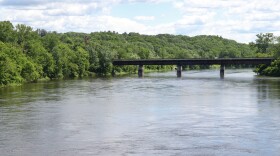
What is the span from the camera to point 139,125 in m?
44.8

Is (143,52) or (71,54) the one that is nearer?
(71,54)

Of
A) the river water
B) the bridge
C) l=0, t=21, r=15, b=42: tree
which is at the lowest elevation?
the river water

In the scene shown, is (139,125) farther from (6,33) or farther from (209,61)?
(209,61)

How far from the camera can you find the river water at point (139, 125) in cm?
3553

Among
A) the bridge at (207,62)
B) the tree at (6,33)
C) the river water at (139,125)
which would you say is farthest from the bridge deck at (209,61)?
the river water at (139,125)

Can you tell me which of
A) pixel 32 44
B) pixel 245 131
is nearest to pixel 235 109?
pixel 245 131

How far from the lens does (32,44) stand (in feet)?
401

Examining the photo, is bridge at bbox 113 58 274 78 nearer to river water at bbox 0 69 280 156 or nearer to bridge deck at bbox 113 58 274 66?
bridge deck at bbox 113 58 274 66

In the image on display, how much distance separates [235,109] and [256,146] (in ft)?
67.1

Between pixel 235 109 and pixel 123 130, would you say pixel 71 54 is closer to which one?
pixel 235 109

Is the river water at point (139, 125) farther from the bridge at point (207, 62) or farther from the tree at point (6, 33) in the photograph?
the bridge at point (207, 62)

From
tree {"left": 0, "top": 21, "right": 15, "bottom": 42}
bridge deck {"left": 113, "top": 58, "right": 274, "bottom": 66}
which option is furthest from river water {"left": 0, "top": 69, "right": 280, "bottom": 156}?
bridge deck {"left": 113, "top": 58, "right": 274, "bottom": 66}

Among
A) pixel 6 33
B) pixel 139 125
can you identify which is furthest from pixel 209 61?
pixel 139 125

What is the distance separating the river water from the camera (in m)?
35.5
